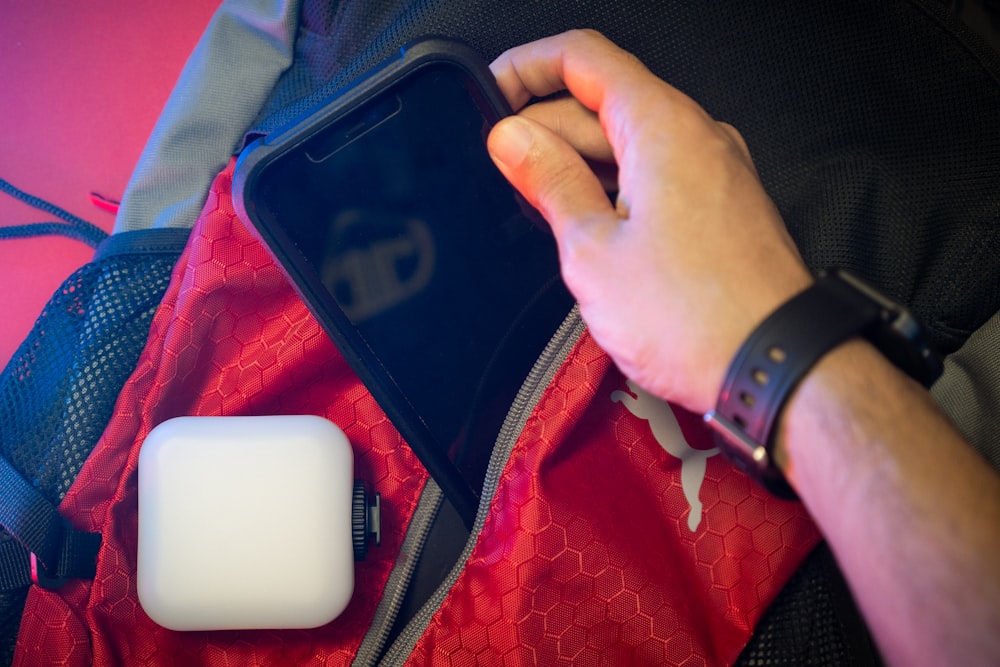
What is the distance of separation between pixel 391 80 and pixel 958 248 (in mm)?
499

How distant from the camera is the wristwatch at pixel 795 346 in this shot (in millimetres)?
442

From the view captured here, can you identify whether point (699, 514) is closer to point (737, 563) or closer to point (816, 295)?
point (737, 563)

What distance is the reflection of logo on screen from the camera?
55 centimetres

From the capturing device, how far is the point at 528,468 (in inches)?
23.0

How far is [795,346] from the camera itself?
0.44 metres

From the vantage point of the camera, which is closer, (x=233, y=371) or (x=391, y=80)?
(x=391, y=80)

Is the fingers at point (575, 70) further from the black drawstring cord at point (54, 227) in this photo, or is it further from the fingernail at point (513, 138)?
the black drawstring cord at point (54, 227)

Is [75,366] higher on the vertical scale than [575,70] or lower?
lower

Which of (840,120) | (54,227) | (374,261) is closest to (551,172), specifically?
(374,261)

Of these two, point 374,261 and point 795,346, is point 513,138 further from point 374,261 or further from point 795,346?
point 795,346

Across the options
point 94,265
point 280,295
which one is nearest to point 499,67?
point 280,295

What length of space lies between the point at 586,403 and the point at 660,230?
165 millimetres

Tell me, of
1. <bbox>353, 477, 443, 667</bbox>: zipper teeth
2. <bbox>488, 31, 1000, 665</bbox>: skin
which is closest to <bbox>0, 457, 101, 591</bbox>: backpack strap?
<bbox>353, 477, 443, 667</bbox>: zipper teeth

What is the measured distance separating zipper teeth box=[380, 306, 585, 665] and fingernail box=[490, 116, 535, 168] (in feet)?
0.45
